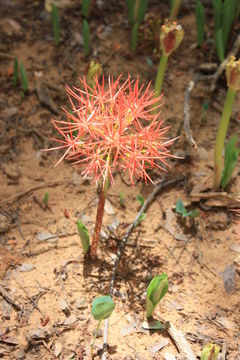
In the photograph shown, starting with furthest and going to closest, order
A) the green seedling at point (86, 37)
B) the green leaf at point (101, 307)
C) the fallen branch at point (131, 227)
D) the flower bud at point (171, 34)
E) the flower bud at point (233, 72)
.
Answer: the green seedling at point (86, 37) < the flower bud at point (171, 34) < the flower bud at point (233, 72) < the fallen branch at point (131, 227) < the green leaf at point (101, 307)

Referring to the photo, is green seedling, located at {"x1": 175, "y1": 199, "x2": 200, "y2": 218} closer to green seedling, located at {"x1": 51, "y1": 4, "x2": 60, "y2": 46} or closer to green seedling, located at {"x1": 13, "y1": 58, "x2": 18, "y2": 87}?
green seedling, located at {"x1": 13, "y1": 58, "x2": 18, "y2": 87}

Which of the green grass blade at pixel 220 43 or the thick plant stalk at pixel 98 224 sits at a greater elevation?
the green grass blade at pixel 220 43

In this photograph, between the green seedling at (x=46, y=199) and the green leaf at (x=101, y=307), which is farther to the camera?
the green seedling at (x=46, y=199)

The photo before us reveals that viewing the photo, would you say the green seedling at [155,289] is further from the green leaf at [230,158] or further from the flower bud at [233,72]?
the flower bud at [233,72]

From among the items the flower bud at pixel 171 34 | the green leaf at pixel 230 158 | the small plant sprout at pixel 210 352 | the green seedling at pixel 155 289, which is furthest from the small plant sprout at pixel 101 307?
the flower bud at pixel 171 34

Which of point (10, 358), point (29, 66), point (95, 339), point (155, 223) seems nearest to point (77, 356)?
point (95, 339)

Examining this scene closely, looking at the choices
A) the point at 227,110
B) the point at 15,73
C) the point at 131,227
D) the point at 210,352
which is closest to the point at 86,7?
the point at 15,73

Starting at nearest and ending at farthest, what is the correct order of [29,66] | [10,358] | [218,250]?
→ 1. [10,358]
2. [218,250]
3. [29,66]

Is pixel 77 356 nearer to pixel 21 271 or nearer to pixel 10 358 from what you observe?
pixel 10 358
